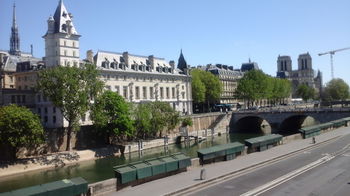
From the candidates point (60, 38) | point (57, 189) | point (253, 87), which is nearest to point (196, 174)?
point (57, 189)

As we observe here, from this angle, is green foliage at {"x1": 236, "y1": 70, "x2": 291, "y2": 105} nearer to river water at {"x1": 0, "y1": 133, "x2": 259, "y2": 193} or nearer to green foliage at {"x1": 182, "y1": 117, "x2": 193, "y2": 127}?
green foliage at {"x1": 182, "y1": 117, "x2": 193, "y2": 127}

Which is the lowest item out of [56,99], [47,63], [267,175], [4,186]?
[4,186]

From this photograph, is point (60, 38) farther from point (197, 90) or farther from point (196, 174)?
point (196, 174)

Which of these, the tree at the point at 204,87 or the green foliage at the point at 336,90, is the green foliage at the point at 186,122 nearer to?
the tree at the point at 204,87

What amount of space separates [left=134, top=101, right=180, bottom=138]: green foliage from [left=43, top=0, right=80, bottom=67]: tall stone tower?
2122 centimetres

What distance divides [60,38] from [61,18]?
15.4 ft

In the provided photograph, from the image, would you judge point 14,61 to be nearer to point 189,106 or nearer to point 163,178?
point 189,106

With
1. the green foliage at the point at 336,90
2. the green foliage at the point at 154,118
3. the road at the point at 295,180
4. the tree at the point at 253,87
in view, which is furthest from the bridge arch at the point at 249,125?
the road at the point at 295,180

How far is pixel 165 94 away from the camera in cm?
11688

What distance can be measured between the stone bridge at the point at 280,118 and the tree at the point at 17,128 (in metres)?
69.6

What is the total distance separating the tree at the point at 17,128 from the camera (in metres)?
55.8

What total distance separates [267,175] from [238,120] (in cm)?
8636

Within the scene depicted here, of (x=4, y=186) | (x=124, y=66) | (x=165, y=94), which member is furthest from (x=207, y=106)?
(x=4, y=186)

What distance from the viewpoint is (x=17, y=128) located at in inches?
2217
